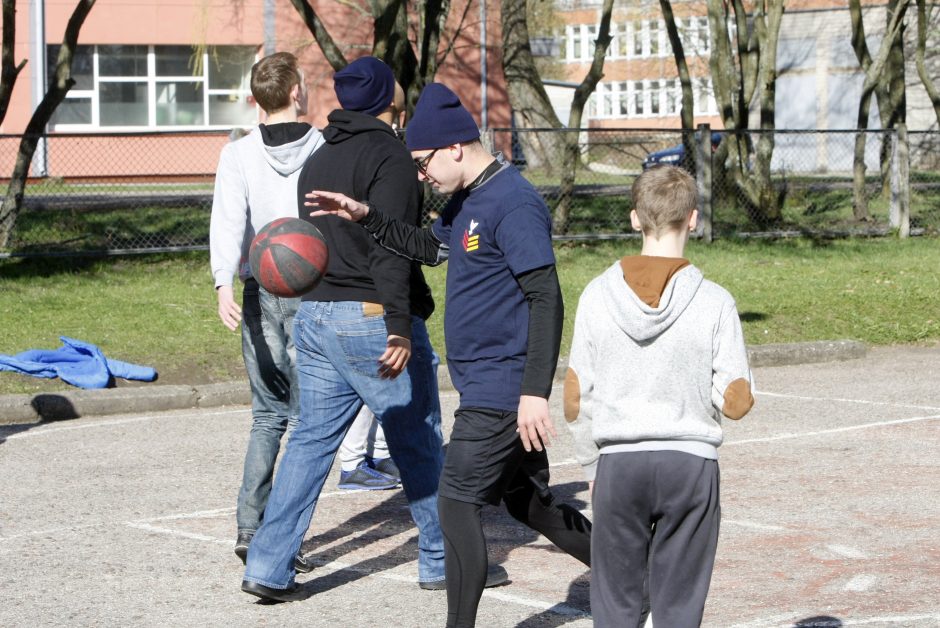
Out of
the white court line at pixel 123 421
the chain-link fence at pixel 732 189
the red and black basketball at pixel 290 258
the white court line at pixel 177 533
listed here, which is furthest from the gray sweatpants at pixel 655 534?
the chain-link fence at pixel 732 189

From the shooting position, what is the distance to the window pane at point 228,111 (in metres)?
38.2

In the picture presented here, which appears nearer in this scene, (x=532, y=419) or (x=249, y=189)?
(x=532, y=419)

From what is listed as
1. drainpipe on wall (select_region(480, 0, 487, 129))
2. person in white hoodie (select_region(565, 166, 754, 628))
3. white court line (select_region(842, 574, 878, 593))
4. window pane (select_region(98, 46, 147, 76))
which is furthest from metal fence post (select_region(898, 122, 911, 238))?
window pane (select_region(98, 46, 147, 76))

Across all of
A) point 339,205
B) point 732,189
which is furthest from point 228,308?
point 732,189

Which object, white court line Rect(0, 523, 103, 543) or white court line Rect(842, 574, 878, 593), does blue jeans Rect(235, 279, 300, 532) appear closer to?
white court line Rect(0, 523, 103, 543)

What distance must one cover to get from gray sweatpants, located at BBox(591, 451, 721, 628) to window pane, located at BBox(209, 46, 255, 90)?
3465cm

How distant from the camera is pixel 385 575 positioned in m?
6.05

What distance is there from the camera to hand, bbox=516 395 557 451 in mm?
4422

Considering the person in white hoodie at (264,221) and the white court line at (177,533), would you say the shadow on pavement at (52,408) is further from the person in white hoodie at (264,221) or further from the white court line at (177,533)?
the person in white hoodie at (264,221)

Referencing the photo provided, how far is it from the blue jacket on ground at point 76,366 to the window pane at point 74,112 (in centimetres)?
2819

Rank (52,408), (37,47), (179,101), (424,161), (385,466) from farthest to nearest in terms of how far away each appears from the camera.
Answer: (179,101) → (37,47) → (52,408) → (385,466) → (424,161)

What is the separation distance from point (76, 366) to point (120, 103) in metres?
28.9

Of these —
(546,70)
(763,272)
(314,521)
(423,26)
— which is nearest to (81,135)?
(423,26)

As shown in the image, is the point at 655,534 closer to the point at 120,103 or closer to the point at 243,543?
the point at 243,543
